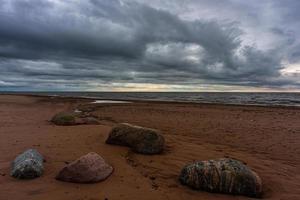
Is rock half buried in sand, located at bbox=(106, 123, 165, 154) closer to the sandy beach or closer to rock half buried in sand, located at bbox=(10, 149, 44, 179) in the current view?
the sandy beach

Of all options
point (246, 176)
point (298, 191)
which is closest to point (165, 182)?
point (246, 176)

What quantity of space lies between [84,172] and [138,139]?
10.1 ft

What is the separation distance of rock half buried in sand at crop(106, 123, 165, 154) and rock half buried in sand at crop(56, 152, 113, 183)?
249 cm

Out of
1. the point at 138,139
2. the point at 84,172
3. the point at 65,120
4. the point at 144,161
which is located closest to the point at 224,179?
the point at 144,161

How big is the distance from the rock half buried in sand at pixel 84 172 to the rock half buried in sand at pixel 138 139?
8.18 feet

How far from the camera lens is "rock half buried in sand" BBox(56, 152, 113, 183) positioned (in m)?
5.85

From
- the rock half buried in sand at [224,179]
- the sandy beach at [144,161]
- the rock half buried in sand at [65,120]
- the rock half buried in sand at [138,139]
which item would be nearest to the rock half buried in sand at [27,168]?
the sandy beach at [144,161]

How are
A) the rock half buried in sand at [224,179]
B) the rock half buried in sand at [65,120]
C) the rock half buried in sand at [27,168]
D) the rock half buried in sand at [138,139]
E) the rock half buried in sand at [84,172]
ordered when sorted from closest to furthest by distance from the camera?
the rock half buried in sand at [224,179] → the rock half buried in sand at [84,172] → the rock half buried in sand at [27,168] → the rock half buried in sand at [138,139] → the rock half buried in sand at [65,120]

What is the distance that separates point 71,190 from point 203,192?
2.89 metres

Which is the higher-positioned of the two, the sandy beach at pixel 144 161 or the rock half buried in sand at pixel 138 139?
the rock half buried in sand at pixel 138 139

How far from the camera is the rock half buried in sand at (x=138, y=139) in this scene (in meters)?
8.62

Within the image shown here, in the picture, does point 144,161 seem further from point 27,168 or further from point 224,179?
point 27,168

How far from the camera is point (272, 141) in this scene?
11.5 meters

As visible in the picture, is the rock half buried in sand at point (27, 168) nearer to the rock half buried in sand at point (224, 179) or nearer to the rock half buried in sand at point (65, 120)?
the rock half buried in sand at point (224, 179)
